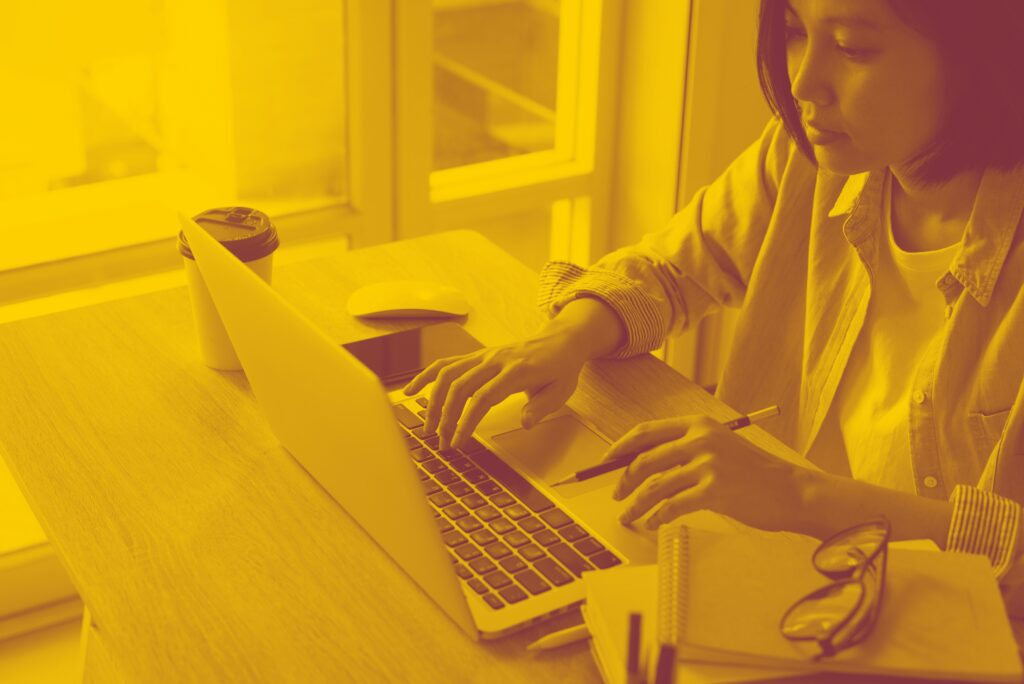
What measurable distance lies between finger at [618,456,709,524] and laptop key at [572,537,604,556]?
0.05 m

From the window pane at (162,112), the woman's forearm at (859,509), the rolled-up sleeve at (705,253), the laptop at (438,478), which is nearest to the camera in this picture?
the laptop at (438,478)

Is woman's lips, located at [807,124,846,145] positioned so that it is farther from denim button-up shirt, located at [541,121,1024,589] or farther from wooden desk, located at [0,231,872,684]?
wooden desk, located at [0,231,872,684]

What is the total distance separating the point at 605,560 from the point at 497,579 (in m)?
0.09

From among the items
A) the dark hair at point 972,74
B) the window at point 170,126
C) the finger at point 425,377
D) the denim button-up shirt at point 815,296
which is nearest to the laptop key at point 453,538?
the finger at point 425,377

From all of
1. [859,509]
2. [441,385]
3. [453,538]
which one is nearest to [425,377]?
[441,385]

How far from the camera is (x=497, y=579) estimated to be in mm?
1060

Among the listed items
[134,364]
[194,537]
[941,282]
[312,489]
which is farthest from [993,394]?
[134,364]

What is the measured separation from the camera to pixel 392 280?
1612 mm

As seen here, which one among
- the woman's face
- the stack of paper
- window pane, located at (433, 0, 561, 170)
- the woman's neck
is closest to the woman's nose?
the woman's face

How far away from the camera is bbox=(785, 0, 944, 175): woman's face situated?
3.94 feet

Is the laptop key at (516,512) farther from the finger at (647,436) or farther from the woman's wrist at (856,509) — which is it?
the woman's wrist at (856,509)

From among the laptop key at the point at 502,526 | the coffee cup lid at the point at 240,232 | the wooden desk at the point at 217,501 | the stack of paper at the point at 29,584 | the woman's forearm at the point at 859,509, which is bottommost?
the stack of paper at the point at 29,584

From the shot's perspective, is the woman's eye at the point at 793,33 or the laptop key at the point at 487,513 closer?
the laptop key at the point at 487,513

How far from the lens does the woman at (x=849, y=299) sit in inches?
43.8
